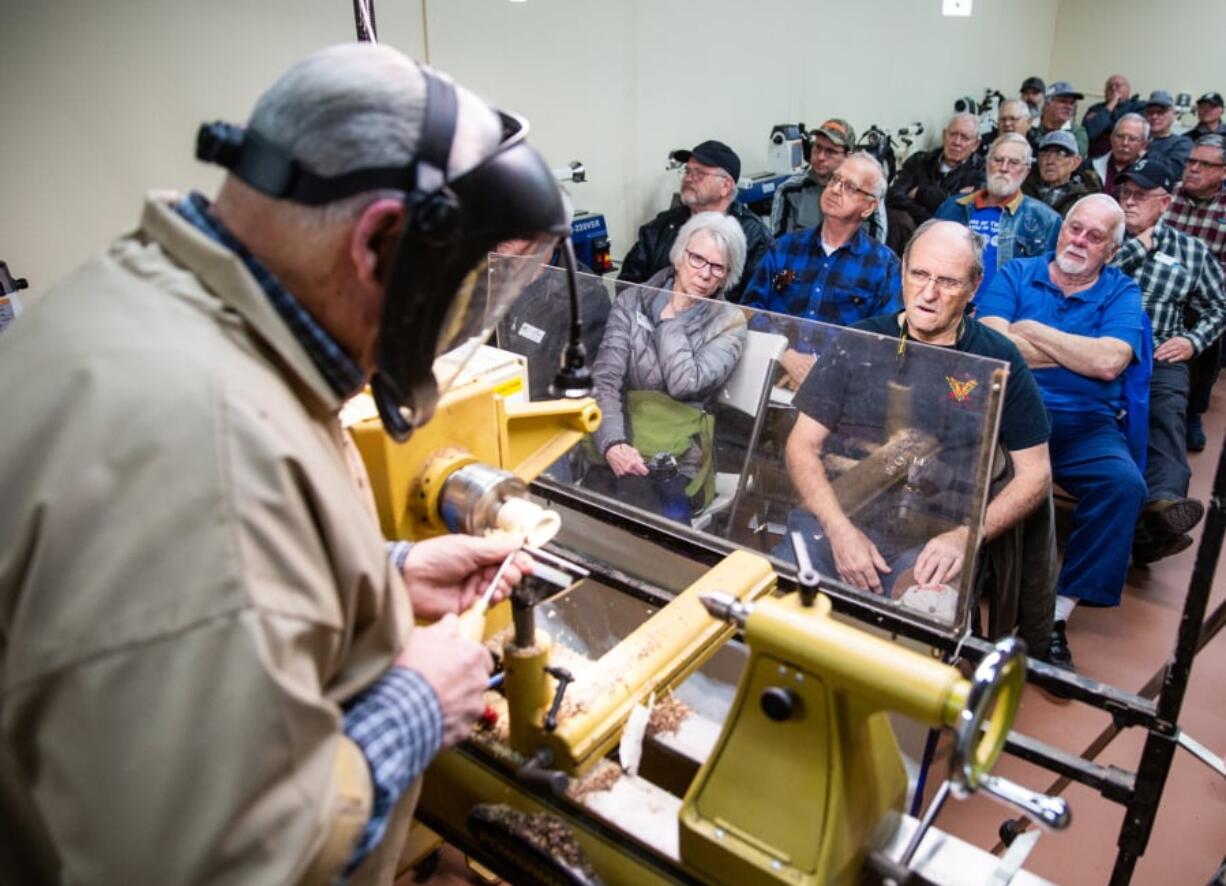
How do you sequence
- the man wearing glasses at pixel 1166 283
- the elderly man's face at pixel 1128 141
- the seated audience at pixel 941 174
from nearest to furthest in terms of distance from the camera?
the man wearing glasses at pixel 1166 283, the seated audience at pixel 941 174, the elderly man's face at pixel 1128 141

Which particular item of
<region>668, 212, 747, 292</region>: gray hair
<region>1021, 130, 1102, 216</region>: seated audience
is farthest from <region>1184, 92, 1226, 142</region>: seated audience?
<region>668, 212, 747, 292</region>: gray hair

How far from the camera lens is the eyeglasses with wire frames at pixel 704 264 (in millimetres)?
3031

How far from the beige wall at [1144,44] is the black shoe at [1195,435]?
6890mm

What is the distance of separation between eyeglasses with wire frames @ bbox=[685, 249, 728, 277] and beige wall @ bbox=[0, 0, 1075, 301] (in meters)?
1.49

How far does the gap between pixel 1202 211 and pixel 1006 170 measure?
1.60 m

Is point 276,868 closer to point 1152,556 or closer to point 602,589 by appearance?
point 602,589

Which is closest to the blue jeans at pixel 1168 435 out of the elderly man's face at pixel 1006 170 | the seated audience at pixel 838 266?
the elderly man's face at pixel 1006 170

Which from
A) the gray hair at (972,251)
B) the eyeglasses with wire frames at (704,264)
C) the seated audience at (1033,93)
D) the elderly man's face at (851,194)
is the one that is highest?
the seated audience at (1033,93)

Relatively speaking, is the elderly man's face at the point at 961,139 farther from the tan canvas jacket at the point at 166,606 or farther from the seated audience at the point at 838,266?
the tan canvas jacket at the point at 166,606

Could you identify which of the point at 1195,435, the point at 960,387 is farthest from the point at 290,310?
the point at 1195,435

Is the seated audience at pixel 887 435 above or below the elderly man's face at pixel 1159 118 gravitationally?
below

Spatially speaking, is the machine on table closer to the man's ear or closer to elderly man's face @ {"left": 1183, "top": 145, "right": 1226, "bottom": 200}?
the man's ear

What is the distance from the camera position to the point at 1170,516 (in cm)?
318

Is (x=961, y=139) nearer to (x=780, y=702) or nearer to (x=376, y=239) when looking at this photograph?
(x=780, y=702)
